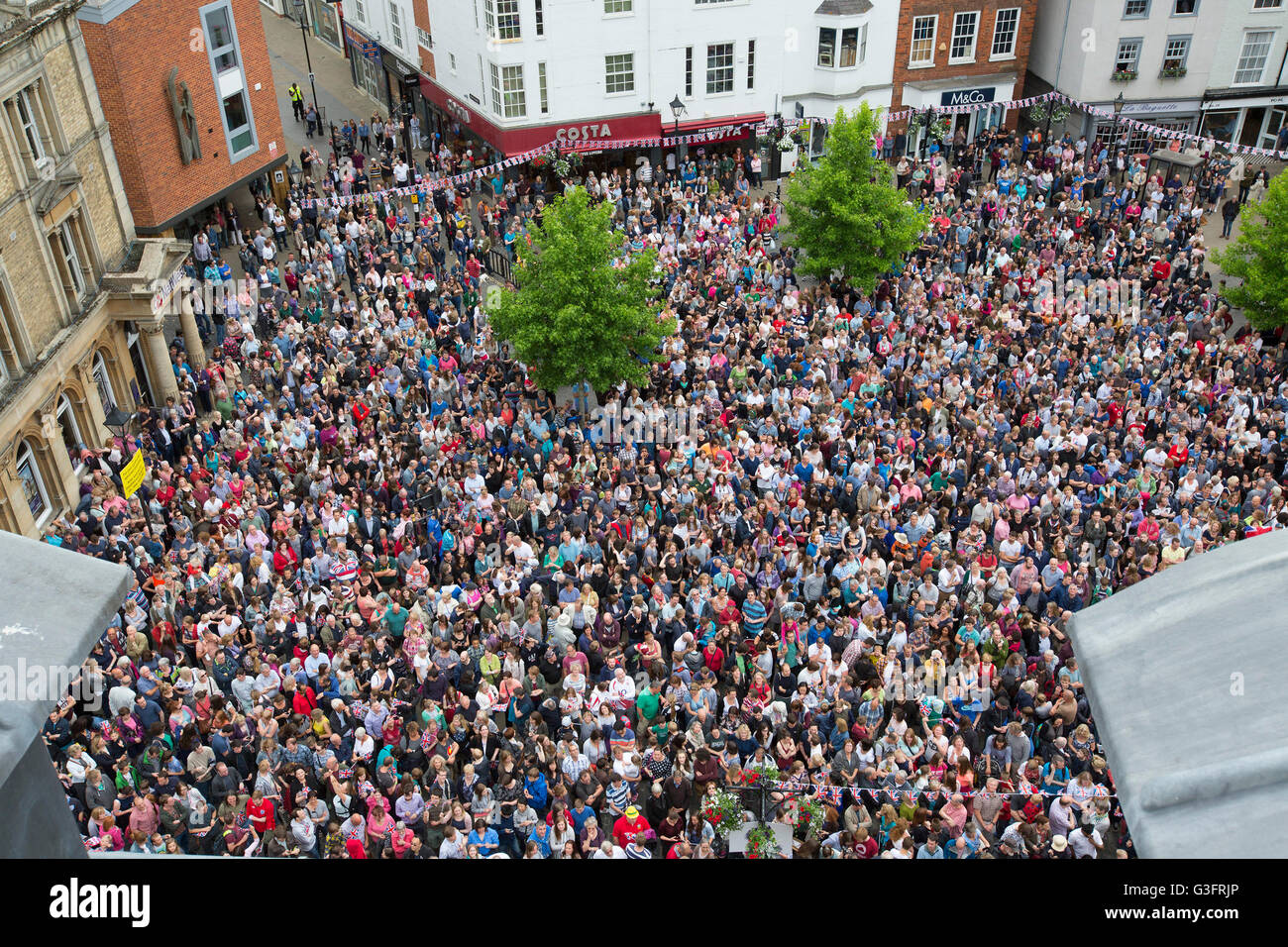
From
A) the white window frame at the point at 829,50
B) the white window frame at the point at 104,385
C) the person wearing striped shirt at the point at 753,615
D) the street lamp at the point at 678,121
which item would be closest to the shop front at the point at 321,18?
the street lamp at the point at 678,121

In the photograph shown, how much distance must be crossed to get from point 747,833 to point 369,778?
4804mm

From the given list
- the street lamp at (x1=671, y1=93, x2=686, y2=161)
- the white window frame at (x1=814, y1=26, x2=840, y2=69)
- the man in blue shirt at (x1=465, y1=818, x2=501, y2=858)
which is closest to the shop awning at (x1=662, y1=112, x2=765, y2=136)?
the street lamp at (x1=671, y1=93, x2=686, y2=161)

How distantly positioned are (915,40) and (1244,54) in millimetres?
11413

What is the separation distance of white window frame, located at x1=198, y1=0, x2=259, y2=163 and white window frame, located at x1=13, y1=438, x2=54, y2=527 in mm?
13190

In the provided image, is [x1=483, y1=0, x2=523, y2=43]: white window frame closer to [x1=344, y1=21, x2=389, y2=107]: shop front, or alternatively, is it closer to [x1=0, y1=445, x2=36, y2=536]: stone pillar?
[x1=344, y1=21, x2=389, y2=107]: shop front

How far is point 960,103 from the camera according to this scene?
41.9 metres

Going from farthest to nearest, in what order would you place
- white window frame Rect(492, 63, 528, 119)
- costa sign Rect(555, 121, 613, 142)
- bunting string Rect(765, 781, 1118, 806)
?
costa sign Rect(555, 121, 613, 142) → white window frame Rect(492, 63, 528, 119) → bunting string Rect(765, 781, 1118, 806)

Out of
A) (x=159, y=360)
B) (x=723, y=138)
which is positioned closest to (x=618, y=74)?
(x=723, y=138)

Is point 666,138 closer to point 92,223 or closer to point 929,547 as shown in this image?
point 92,223

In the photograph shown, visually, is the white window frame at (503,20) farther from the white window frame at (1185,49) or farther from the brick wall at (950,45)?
the white window frame at (1185,49)

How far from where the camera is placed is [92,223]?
26297 mm

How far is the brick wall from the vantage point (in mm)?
40406

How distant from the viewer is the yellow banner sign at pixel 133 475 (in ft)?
69.4

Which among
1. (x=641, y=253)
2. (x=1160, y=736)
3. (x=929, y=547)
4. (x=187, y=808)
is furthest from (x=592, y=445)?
(x=1160, y=736)
